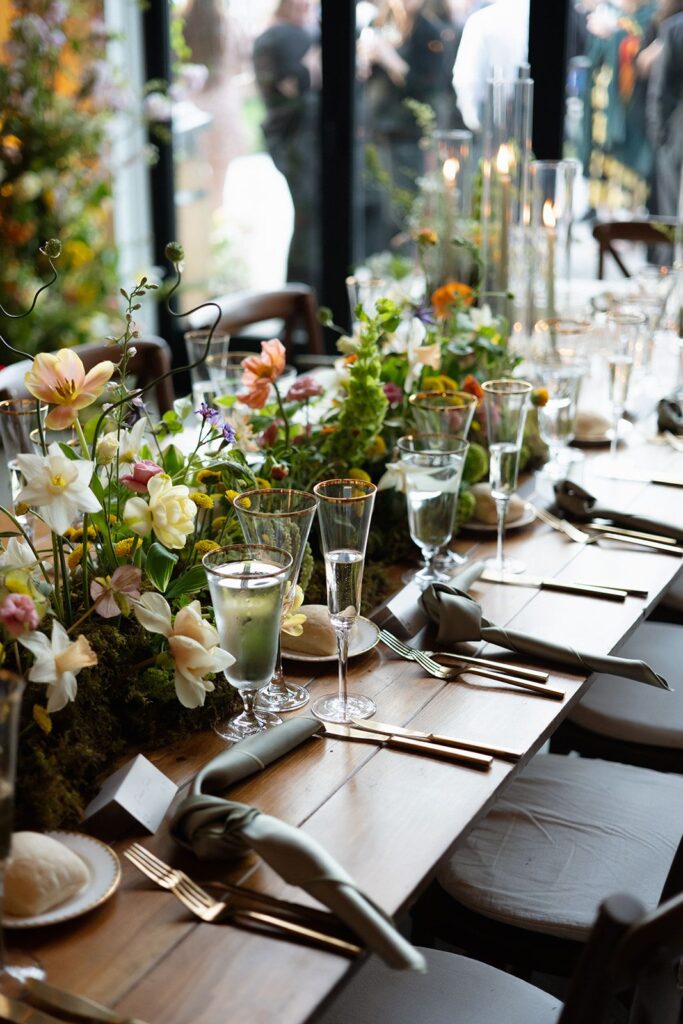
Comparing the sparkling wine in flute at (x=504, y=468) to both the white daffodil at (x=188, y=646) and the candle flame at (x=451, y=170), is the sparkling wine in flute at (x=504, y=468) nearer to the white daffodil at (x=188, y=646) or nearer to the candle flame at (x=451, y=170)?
the white daffodil at (x=188, y=646)

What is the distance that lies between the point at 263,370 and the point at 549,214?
4.09ft

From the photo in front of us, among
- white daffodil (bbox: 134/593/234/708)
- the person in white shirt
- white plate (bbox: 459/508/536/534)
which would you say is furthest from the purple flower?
the person in white shirt

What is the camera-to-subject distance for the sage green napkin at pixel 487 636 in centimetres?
142

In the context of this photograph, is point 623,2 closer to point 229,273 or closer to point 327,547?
point 229,273

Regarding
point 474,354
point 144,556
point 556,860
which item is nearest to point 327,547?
point 144,556

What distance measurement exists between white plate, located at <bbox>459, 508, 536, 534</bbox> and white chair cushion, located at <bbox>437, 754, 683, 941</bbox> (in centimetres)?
36

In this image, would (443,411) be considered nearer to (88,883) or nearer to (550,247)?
(88,883)

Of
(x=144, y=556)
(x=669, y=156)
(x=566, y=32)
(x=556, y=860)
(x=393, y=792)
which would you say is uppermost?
(x=566, y=32)

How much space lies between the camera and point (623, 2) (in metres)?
4.23

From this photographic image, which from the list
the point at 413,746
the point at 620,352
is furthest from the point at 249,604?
the point at 620,352

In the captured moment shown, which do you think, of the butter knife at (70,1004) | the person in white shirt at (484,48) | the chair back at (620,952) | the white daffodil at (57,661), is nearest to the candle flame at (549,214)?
the person in white shirt at (484,48)

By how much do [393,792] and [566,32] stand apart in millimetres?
3614

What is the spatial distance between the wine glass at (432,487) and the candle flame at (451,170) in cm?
125

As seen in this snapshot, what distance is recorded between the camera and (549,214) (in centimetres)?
271
